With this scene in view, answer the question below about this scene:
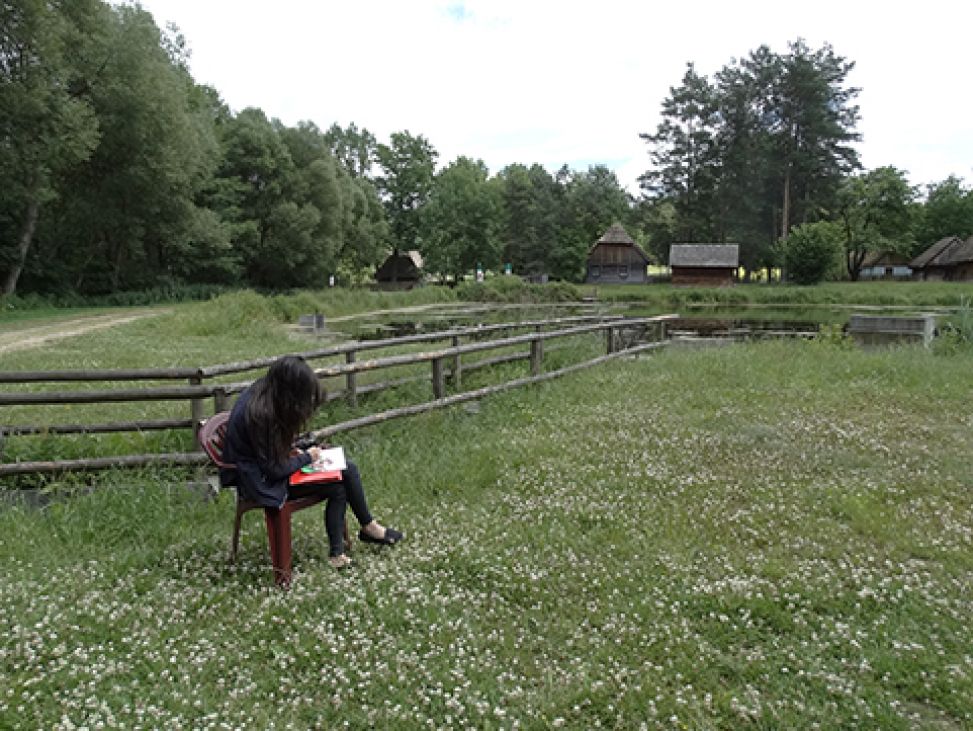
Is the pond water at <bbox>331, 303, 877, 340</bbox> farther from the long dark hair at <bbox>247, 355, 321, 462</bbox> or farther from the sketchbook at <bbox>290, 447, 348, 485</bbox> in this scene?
the long dark hair at <bbox>247, 355, 321, 462</bbox>

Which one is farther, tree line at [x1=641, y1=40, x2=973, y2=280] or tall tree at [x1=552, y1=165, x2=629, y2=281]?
tall tree at [x1=552, y1=165, x2=629, y2=281]

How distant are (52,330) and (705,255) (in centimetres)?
5508

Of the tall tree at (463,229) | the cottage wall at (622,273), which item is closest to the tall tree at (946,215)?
the cottage wall at (622,273)

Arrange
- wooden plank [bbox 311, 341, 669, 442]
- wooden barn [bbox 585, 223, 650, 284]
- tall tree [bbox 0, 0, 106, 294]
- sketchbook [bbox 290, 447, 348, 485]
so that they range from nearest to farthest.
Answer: sketchbook [bbox 290, 447, 348, 485] → wooden plank [bbox 311, 341, 669, 442] → tall tree [bbox 0, 0, 106, 294] → wooden barn [bbox 585, 223, 650, 284]

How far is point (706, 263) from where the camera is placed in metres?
60.8

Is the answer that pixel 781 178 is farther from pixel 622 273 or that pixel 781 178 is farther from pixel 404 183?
pixel 404 183

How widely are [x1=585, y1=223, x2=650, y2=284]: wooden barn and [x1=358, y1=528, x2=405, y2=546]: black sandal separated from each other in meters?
65.6

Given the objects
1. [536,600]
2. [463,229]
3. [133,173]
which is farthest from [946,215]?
[536,600]

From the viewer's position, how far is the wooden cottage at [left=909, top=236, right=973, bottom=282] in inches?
2340

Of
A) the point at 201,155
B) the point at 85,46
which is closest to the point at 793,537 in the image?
the point at 85,46

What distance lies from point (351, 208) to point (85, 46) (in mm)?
30562

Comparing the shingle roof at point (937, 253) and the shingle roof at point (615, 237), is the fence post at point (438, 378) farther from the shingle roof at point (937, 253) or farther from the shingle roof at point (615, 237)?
the shingle roof at point (937, 253)

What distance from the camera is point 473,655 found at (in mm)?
3453

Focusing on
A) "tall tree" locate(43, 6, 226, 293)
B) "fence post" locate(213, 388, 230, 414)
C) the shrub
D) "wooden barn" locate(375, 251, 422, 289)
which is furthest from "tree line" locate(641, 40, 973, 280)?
"fence post" locate(213, 388, 230, 414)
